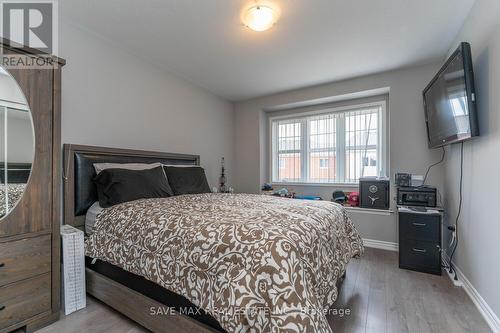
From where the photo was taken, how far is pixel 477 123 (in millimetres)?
1700

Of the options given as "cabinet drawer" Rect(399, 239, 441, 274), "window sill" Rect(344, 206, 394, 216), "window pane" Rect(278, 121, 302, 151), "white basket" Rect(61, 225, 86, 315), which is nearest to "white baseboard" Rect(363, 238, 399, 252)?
"window sill" Rect(344, 206, 394, 216)

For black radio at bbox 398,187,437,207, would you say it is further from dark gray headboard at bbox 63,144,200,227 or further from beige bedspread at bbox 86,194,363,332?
dark gray headboard at bbox 63,144,200,227

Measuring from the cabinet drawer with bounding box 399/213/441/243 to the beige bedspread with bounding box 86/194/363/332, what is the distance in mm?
1168

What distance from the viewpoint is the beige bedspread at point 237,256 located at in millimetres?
964

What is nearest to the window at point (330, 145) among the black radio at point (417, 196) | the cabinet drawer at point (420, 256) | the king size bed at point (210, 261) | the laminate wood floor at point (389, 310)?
the black radio at point (417, 196)

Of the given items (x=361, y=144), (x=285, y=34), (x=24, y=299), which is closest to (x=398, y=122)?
(x=361, y=144)

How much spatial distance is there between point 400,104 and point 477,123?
61.0 inches

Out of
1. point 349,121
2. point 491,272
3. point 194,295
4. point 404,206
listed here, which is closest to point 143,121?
point 194,295

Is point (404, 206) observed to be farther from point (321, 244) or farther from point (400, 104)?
point (321, 244)

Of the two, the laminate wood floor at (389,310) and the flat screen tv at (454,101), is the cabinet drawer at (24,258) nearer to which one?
the laminate wood floor at (389,310)

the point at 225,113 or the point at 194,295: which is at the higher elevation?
the point at 225,113

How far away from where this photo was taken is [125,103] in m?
2.67

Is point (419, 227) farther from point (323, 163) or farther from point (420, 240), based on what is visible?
point (323, 163)

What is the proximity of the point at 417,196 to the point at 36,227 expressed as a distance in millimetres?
3605
